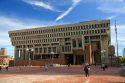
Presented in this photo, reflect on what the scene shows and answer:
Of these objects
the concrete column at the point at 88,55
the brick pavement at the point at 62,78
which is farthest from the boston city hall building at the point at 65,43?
the brick pavement at the point at 62,78

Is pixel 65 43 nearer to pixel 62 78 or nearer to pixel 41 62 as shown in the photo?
pixel 41 62

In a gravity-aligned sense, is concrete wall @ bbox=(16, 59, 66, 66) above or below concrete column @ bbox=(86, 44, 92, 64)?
below

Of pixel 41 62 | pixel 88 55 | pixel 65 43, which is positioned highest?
pixel 65 43

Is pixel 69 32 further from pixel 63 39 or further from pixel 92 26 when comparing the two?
pixel 92 26

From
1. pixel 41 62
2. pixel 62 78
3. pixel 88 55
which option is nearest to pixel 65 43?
pixel 41 62

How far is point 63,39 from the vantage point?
430 ft

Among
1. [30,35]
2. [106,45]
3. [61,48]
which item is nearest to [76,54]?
[61,48]

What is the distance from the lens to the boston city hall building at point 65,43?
122 meters

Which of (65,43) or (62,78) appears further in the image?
(65,43)

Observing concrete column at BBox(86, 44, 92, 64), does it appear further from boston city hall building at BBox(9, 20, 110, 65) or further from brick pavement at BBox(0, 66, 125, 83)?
brick pavement at BBox(0, 66, 125, 83)

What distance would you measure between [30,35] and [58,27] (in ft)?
65.3

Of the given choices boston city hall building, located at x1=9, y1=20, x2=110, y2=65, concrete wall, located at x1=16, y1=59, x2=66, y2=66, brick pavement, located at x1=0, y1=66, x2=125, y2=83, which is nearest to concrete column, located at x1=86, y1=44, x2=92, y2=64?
boston city hall building, located at x1=9, y1=20, x2=110, y2=65

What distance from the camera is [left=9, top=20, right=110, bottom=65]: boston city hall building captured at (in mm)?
121750

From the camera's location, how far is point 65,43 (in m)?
131
